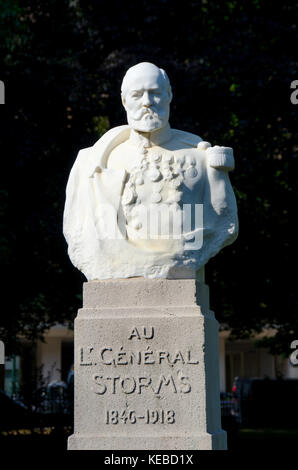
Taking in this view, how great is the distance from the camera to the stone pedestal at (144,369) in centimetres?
784

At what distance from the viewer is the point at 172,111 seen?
18.0m

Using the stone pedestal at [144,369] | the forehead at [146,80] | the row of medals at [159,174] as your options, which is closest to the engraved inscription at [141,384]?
the stone pedestal at [144,369]

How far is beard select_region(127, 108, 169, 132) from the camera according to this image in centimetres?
857

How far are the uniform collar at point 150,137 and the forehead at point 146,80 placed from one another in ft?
1.34

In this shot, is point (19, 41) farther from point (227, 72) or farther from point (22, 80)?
point (227, 72)

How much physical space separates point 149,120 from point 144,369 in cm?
230

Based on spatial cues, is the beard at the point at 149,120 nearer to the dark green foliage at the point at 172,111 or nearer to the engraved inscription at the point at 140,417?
the engraved inscription at the point at 140,417

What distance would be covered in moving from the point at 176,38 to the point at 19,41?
334 centimetres

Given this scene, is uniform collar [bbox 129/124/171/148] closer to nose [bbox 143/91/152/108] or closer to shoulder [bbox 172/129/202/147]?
shoulder [bbox 172/129/202/147]

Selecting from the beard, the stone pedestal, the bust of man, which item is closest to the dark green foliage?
the bust of man

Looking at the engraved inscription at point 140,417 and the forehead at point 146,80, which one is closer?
the engraved inscription at point 140,417

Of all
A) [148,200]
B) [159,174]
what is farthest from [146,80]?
[148,200]

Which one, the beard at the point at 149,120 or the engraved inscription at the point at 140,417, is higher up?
the beard at the point at 149,120

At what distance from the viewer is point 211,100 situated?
18625mm
